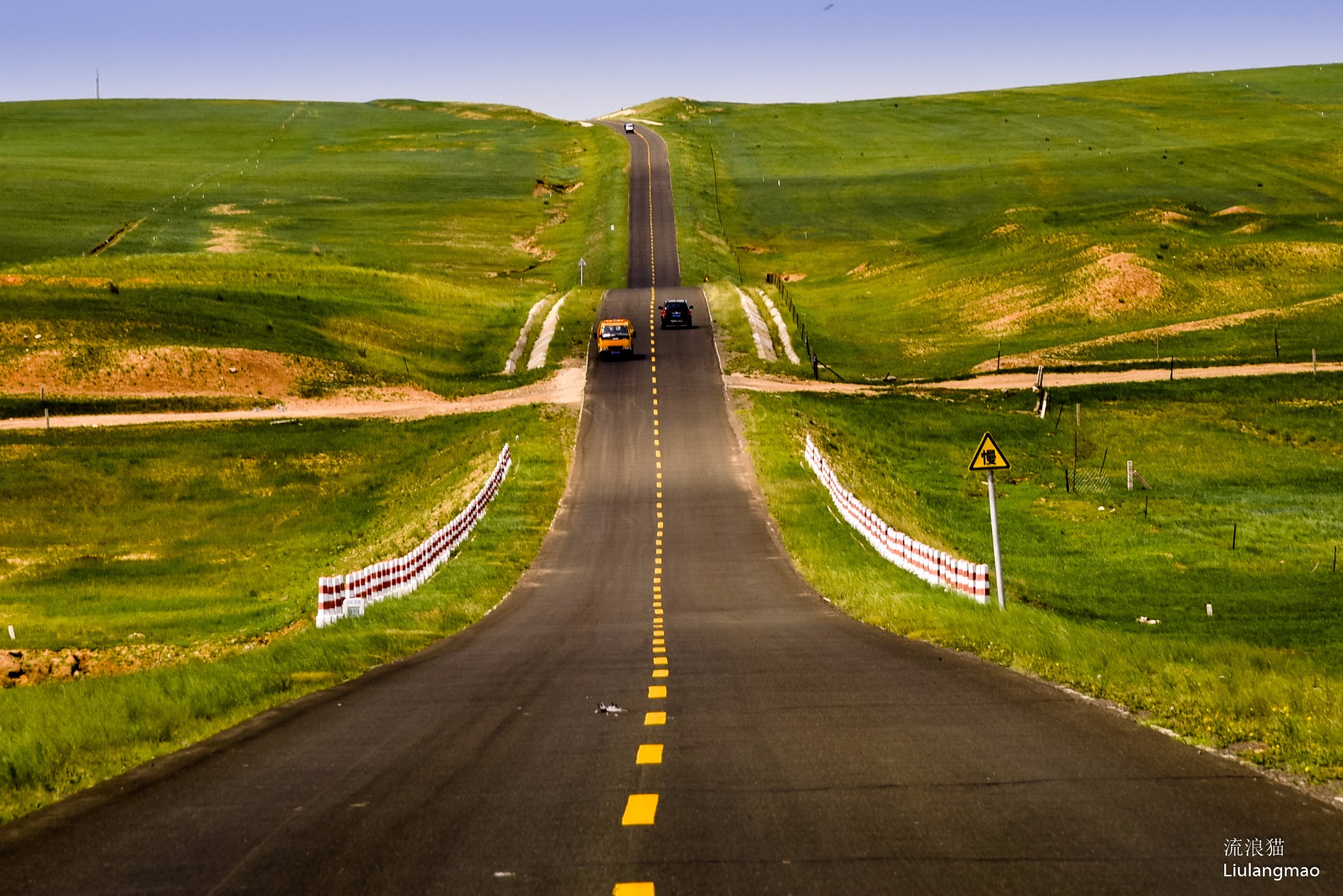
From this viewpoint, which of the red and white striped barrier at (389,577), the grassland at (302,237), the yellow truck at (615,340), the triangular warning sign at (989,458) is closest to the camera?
the triangular warning sign at (989,458)

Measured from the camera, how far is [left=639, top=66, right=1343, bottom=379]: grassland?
256 feet

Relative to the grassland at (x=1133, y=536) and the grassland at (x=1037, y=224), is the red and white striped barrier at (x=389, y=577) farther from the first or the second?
the grassland at (x=1037, y=224)

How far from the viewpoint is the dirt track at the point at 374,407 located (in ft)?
194

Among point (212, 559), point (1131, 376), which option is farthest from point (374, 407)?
point (1131, 376)

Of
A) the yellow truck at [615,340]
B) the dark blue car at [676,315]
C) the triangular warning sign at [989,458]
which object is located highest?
the dark blue car at [676,315]

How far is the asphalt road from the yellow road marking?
3 centimetres

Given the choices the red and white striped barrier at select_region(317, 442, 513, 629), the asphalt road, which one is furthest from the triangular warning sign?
the red and white striped barrier at select_region(317, 442, 513, 629)

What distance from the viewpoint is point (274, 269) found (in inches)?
3664

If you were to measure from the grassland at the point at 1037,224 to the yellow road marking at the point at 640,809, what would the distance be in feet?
201

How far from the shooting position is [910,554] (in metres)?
30.7

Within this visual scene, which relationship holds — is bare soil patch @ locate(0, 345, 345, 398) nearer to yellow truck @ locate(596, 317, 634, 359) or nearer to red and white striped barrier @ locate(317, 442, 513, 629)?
yellow truck @ locate(596, 317, 634, 359)

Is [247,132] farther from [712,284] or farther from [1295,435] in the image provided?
[1295,435]

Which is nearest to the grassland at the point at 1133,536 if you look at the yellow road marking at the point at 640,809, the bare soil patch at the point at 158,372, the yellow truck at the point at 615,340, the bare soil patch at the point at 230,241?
the yellow road marking at the point at 640,809

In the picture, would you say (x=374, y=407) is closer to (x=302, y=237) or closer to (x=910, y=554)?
(x=910, y=554)
